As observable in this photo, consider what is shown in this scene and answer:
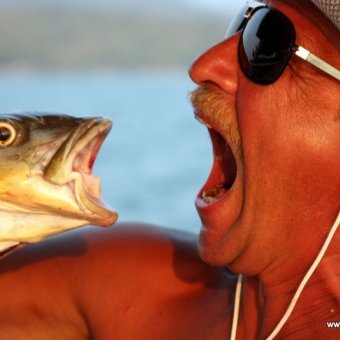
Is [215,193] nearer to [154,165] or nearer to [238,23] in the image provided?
[238,23]

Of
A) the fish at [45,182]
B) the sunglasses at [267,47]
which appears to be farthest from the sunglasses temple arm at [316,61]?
the fish at [45,182]

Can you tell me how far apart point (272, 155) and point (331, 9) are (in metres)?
0.53

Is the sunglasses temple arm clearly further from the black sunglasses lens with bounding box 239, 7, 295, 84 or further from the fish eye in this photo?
the fish eye

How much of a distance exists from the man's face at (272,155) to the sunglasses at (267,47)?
0.02m

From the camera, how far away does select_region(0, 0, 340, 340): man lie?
2.20m

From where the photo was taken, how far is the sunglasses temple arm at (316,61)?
6.90 ft

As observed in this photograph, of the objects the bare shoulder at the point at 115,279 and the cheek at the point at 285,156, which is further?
the bare shoulder at the point at 115,279

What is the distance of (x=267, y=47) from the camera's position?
225cm

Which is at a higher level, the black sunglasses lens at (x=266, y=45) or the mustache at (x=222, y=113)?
the black sunglasses lens at (x=266, y=45)

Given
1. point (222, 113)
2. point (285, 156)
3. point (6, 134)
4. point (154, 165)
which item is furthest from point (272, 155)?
point (154, 165)

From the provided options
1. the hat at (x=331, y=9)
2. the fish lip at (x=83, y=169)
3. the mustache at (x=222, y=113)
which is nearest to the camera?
the hat at (x=331, y=9)

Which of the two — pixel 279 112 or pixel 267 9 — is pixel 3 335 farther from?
pixel 267 9

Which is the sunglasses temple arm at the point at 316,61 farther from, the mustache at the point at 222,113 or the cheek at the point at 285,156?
the mustache at the point at 222,113

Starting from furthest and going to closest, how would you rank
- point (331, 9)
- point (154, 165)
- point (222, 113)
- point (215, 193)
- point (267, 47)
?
point (154, 165) < point (215, 193) < point (222, 113) < point (267, 47) < point (331, 9)
